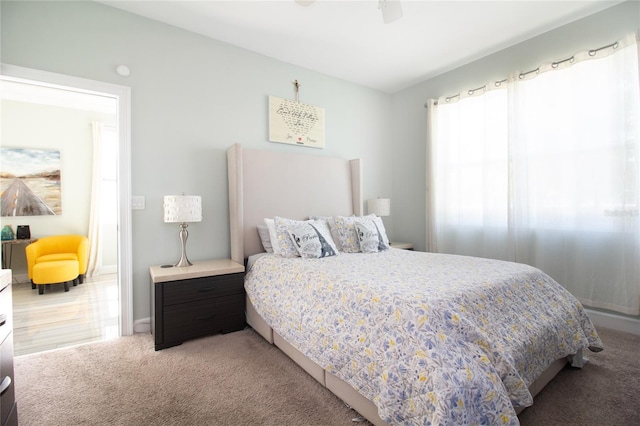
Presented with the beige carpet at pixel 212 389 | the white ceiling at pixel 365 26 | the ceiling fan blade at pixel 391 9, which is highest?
the white ceiling at pixel 365 26

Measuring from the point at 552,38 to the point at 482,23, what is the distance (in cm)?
75

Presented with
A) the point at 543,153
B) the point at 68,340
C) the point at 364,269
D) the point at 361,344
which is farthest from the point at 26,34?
the point at 543,153

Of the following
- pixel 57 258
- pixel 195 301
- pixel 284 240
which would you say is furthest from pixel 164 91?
pixel 57 258

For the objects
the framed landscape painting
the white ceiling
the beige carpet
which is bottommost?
the beige carpet

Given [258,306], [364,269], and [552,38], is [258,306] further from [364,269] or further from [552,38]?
[552,38]

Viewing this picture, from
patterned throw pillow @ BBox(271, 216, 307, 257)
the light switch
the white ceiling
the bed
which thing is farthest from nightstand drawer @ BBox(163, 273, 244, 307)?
the white ceiling

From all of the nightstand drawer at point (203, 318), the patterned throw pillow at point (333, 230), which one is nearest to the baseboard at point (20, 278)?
the nightstand drawer at point (203, 318)

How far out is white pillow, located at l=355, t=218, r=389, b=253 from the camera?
9.68 ft

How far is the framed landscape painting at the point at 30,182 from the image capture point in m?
4.26

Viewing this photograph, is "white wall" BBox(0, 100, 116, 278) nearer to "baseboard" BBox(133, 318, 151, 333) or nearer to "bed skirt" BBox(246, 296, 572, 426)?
"baseboard" BBox(133, 318, 151, 333)

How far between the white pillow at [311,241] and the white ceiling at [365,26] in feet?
6.12

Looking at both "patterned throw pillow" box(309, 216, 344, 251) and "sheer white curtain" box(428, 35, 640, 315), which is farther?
"patterned throw pillow" box(309, 216, 344, 251)

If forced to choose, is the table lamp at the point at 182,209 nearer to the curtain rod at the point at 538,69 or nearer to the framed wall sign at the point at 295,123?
the framed wall sign at the point at 295,123

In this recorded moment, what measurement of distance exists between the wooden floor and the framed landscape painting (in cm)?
110
